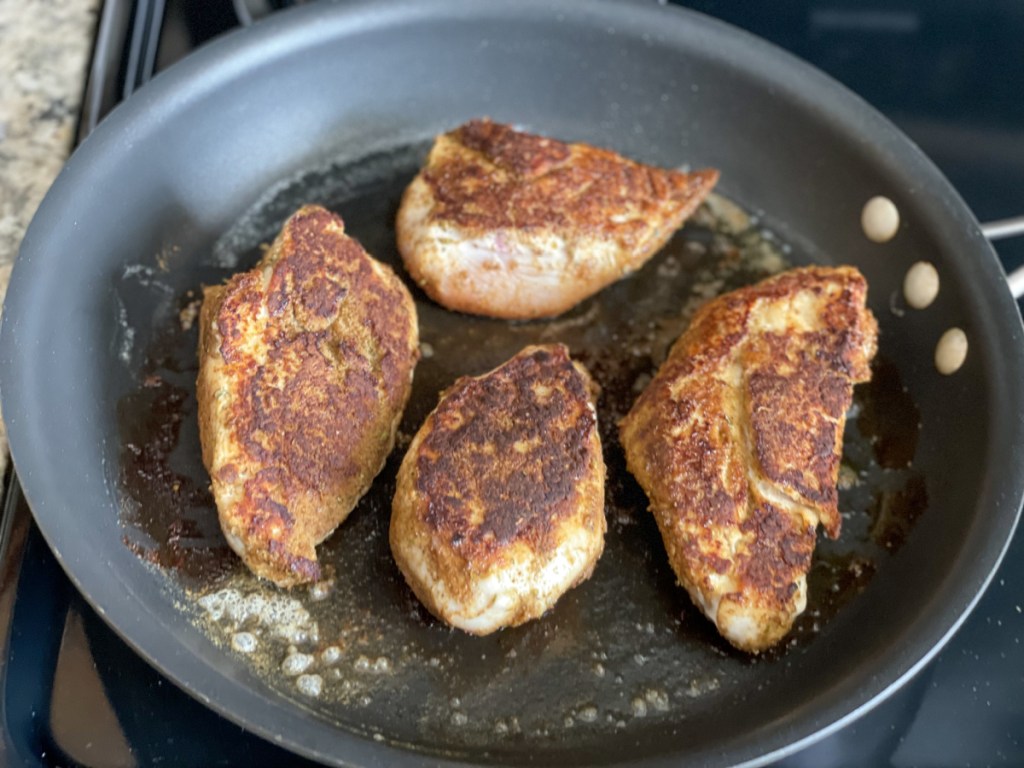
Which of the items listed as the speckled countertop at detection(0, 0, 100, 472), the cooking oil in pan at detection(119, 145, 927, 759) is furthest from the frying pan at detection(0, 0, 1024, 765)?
the speckled countertop at detection(0, 0, 100, 472)

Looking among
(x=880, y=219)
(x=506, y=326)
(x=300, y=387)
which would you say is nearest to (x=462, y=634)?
(x=300, y=387)

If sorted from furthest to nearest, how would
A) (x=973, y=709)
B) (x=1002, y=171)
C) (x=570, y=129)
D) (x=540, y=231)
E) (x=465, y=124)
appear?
(x=1002, y=171) < (x=570, y=129) < (x=465, y=124) < (x=540, y=231) < (x=973, y=709)

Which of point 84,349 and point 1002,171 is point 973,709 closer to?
point 1002,171

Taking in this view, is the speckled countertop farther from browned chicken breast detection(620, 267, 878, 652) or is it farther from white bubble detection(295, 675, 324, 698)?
browned chicken breast detection(620, 267, 878, 652)

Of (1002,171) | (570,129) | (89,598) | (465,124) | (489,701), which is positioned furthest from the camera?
(1002,171)

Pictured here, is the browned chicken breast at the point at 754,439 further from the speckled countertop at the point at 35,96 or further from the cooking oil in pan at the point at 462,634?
the speckled countertop at the point at 35,96

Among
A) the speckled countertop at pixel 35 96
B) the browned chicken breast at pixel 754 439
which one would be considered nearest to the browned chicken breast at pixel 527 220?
the browned chicken breast at pixel 754 439

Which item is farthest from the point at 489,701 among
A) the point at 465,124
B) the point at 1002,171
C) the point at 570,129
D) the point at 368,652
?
the point at 1002,171
